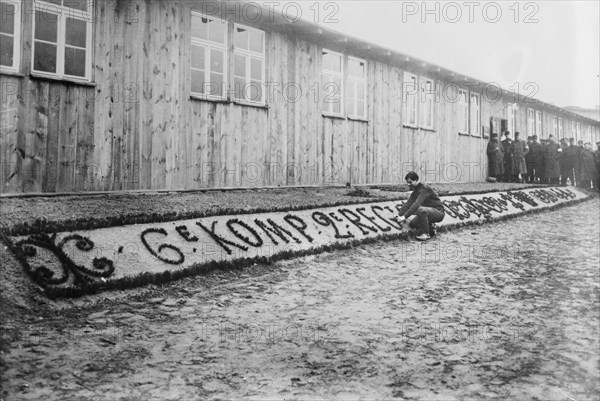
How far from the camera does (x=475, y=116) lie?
21375mm

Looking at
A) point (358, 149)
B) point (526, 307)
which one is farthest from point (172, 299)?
point (358, 149)

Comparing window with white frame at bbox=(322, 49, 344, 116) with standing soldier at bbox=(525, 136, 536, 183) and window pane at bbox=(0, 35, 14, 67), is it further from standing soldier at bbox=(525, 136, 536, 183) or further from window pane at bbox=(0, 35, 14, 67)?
standing soldier at bbox=(525, 136, 536, 183)

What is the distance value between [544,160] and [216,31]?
17.2m

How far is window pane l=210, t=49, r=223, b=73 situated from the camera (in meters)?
10.4

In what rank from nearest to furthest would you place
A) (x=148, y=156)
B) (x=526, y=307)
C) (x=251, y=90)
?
(x=526, y=307), (x=148, y=156), (x=251, y=90)

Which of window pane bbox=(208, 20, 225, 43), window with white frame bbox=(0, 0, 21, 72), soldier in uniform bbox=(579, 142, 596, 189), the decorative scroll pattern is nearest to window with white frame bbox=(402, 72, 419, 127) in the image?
window pane bbox=(208, 20, 225, 43)

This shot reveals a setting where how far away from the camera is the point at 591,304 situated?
5004mm

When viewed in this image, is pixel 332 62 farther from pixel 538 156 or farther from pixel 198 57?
pixel 538 156

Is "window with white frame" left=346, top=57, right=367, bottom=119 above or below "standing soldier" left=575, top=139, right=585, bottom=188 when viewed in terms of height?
above

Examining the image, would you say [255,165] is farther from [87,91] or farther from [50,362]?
[50,362]

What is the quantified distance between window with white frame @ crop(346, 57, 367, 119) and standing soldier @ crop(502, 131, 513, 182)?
9.97 m

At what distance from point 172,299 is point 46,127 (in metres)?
4.51

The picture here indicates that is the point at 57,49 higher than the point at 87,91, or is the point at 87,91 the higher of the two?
the point at 57,49

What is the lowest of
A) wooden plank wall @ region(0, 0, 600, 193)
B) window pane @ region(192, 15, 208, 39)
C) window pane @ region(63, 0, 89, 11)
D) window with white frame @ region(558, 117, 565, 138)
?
wooden plank wall @ region(0, 0, 600, 193)
